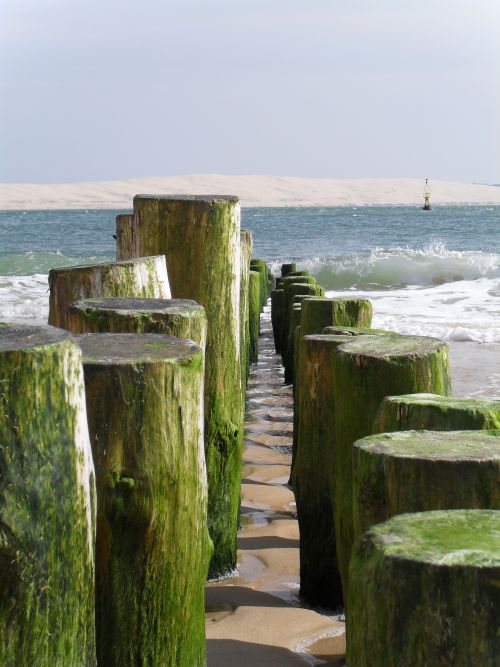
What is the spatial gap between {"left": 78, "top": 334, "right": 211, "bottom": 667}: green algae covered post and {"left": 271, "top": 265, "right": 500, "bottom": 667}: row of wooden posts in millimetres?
407

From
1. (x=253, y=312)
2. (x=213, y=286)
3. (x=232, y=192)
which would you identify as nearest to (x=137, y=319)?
(x=213, y=286)

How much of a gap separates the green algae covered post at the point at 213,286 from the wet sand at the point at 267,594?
8.7 inches

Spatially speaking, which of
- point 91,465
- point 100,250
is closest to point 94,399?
point 91,465

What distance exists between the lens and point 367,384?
277 cm

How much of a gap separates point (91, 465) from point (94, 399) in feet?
0.61

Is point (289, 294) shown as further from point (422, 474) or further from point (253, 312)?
point (422, 474)

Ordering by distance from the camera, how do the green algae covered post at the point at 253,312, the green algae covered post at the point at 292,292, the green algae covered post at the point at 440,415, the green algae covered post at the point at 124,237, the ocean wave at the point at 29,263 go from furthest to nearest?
the ocean wave at the point at 29,263
the green algae covered post at the point at 253,312
the green algae covered post at the point at 292,292
the green algae covered post at the point at 124,237
the green algae covered post at the point at 440,415

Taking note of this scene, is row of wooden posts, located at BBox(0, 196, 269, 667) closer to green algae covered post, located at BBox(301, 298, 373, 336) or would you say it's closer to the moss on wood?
the moss on wood

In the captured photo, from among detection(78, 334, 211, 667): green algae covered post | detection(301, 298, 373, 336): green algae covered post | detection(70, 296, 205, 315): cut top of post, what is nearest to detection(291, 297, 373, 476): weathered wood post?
detection(301, 298, 373, 336): green algae covered post

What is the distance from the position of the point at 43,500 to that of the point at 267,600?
6.03 feet

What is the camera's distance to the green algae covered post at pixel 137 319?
9.15 feet

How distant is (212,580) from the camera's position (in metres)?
3.66

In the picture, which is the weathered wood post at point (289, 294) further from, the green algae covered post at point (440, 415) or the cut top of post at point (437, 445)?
the cut top of post at point (437, 445)

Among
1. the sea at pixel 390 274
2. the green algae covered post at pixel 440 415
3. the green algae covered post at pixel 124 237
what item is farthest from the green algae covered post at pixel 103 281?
the sea at pixel 390 274
